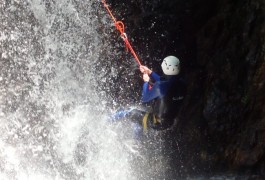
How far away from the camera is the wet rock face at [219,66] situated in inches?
229

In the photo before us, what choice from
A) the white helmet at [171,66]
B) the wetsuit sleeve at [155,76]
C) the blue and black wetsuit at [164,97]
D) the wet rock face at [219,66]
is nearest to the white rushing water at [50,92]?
the wet rock face at [219,66]

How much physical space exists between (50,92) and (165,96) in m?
4.08

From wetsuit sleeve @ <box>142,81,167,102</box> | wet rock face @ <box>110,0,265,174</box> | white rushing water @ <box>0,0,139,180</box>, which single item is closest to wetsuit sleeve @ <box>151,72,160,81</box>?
wetsuit sleeve @ <box>142,81,167,102</box>

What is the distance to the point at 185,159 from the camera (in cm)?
758

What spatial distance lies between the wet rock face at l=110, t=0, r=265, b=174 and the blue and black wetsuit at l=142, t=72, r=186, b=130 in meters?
0.63

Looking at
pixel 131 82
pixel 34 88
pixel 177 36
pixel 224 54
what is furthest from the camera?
pixel 34 88

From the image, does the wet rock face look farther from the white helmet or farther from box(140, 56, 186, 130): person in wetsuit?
the white helmet

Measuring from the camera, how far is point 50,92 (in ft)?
30.7

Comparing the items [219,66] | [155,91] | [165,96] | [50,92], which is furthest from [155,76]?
Answer: [50,92]

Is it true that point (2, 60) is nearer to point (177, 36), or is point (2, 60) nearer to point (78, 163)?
point (78, 163)

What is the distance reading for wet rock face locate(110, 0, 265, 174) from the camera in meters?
5.82

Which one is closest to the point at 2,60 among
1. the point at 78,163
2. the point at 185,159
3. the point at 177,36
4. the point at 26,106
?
the point at 26,106

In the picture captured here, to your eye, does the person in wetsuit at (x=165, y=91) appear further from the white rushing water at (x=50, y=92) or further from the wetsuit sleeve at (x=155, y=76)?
the white rushing water at (x=50, y=92)

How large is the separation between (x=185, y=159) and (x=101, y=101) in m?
2.86
